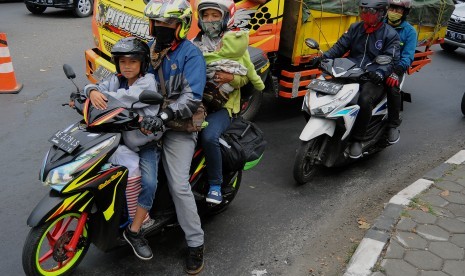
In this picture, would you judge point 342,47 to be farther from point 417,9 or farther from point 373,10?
point 417,9

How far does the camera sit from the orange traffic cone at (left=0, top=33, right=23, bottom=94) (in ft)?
22.9

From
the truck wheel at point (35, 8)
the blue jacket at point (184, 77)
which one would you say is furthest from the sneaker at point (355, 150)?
the truck wheel at point (35, 8)

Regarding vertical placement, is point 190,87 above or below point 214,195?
above

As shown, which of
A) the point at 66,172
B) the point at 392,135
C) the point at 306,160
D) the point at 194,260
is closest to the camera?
the point at 66,172

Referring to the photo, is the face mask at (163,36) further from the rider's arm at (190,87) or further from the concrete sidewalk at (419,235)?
the concrete sidewalk at (419,235)

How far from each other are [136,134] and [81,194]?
21.4 inches

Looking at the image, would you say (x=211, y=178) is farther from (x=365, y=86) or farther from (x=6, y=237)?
(x=365, y=86)

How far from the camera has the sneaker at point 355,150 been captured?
17.3 feet

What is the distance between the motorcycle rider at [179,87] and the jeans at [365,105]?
226 centimetres

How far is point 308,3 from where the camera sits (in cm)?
612


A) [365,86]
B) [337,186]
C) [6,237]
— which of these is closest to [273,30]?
[365,86]

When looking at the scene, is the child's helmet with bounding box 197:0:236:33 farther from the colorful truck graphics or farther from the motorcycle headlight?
the colorful truck graphics

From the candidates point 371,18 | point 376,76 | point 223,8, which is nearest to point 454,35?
point 371,18

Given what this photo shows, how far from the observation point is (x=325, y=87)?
4996mm
